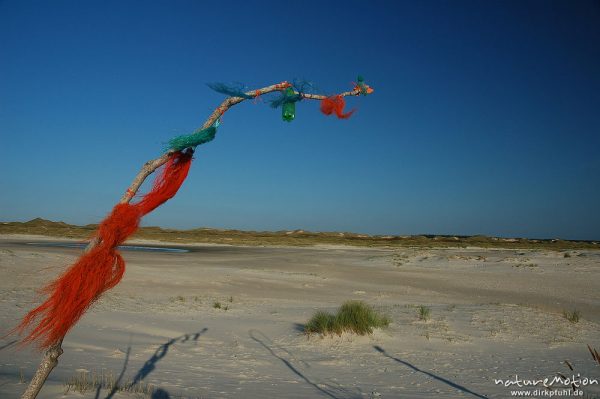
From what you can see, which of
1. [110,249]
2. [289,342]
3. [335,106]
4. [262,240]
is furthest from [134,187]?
[262,240]

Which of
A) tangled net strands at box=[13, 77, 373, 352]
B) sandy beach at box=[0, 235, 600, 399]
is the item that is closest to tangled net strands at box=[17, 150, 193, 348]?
tangled net strands at box=[13, 77, 373, 352]

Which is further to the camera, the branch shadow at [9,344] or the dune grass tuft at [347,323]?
the dune grass tuft at [347,323]

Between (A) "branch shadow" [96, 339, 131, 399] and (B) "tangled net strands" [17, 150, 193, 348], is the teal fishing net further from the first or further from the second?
(A) "branch shadow" [96, 339, 131, 399]

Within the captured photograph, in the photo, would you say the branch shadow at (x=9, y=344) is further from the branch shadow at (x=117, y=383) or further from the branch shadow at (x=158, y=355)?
the branch shadow at (x=158, y=355)

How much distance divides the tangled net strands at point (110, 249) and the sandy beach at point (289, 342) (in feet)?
6.69

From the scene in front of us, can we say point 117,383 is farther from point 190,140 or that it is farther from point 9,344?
point 190,140

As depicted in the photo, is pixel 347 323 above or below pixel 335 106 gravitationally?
below

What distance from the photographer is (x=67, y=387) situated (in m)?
5.29

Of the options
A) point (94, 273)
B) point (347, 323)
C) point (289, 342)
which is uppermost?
point (94, 273)

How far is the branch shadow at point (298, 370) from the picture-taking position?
6414 mm

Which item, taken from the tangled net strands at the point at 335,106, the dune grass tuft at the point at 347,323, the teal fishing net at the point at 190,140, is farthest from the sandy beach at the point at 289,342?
the tangled net strands at the point at 335,106

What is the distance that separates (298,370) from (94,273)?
5.77 metres

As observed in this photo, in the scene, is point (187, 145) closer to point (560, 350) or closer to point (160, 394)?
point (160, 394)

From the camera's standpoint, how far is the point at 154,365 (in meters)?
7.58
